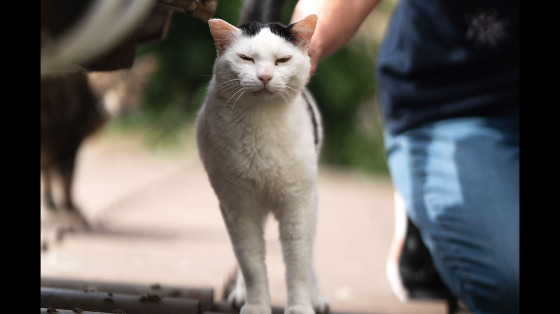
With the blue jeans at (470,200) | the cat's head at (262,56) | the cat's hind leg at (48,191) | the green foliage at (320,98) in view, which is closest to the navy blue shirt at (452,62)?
the blue jeans at (470,200)

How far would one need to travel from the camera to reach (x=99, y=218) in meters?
3.33

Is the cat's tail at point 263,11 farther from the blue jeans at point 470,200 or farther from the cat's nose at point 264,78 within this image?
the blue jeans at point 470,200

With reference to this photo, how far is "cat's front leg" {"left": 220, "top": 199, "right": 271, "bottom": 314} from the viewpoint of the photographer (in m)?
1.08

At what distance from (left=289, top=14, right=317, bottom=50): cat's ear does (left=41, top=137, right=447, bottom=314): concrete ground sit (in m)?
0.73

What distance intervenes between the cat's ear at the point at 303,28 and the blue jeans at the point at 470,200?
83 centimetres

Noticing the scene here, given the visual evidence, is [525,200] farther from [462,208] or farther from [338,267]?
[338,267]

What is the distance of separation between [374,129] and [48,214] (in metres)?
3.87

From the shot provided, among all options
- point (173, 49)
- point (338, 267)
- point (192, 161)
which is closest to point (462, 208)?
point (338, 267)

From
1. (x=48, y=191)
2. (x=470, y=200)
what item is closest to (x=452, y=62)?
(x=470, y=200)

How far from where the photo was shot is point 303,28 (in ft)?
3.13

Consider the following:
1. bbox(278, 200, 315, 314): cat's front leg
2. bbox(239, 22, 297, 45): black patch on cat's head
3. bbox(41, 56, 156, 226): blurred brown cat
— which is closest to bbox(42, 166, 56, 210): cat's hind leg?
bbox(41, 56, 156, 226): blurred brown cat

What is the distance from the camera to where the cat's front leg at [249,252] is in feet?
3.54

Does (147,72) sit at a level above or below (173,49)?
below

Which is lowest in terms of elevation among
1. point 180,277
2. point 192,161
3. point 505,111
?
point 180,277
